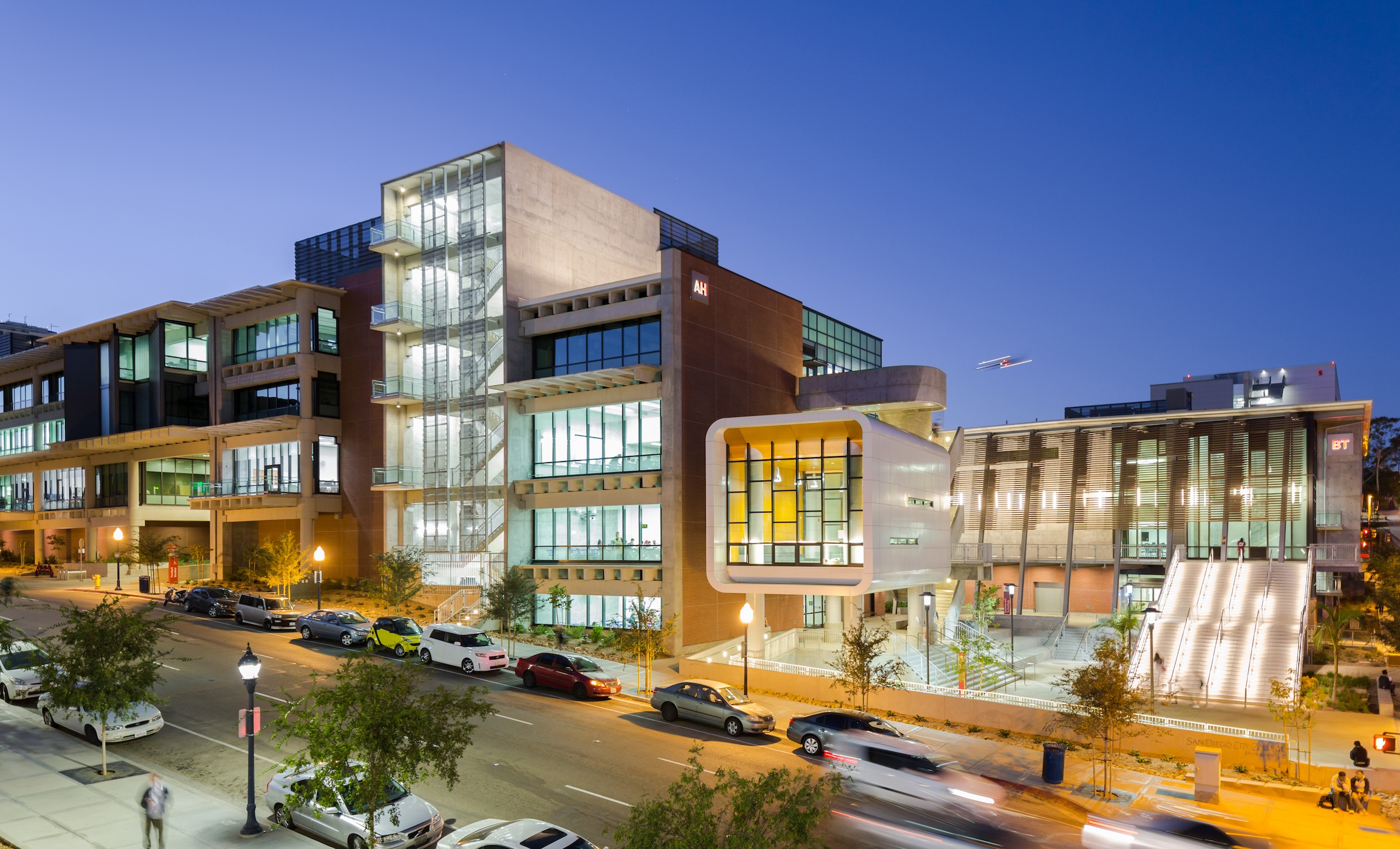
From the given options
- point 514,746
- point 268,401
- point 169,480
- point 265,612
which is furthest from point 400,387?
point 514,746

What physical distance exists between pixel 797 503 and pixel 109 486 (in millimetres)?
61530

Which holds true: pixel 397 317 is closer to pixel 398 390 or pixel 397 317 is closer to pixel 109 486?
pixel 398 390

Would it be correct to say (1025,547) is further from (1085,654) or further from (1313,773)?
(1313,773)

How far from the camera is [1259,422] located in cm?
5425

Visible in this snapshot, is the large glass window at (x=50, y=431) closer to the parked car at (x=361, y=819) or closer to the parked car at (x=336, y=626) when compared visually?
the parked car at (x=336, y=626)

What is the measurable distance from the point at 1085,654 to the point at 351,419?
43925mm

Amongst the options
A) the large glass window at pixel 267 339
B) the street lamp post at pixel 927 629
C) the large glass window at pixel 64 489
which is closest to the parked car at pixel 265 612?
the large glass window at pixel 267 339

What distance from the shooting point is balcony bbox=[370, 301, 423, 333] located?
5225 centimetres

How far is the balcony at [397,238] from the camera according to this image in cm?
5228

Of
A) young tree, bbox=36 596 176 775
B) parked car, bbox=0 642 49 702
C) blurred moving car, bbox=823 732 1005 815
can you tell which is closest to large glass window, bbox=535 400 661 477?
parked car, bbox=0 642 49 702

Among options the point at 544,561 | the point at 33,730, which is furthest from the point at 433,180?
the point at 33,730

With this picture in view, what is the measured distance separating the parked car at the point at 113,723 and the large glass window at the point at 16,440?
6855cm

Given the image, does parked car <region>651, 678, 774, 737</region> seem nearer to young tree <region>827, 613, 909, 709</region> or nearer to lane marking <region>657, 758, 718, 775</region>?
young tree <region>827, 613, 909, 709</region>

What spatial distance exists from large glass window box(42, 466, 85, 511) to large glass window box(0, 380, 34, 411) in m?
7.36
